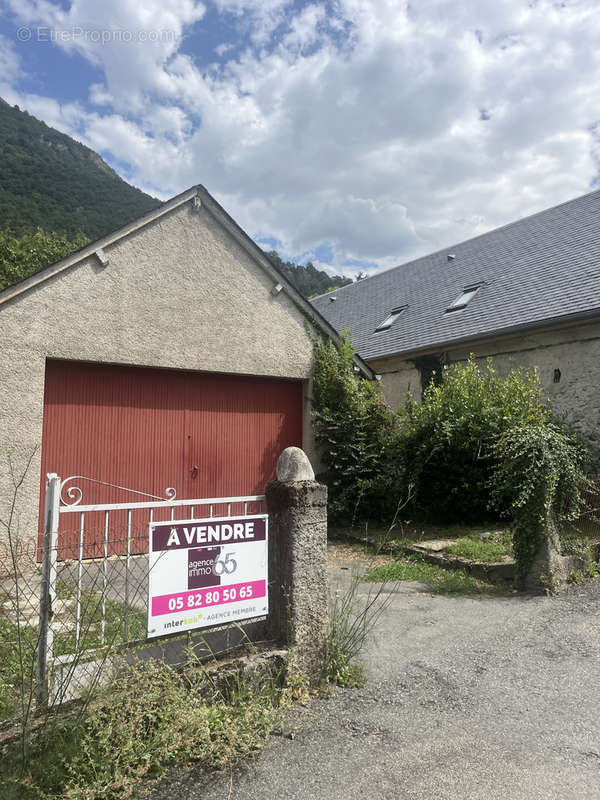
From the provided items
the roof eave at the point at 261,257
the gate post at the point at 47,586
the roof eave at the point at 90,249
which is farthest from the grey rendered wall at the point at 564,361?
the gate post at the point at 47,586

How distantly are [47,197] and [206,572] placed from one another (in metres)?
24.9

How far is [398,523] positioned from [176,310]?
5.00 meters

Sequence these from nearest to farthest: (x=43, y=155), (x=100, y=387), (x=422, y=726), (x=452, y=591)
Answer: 1. (x=422, y=726)
2. (x=452, y=591)
3. (x=100, y=387)
4. (x=43, y=155)

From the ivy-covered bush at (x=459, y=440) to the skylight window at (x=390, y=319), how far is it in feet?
21.2

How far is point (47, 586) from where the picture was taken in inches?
110

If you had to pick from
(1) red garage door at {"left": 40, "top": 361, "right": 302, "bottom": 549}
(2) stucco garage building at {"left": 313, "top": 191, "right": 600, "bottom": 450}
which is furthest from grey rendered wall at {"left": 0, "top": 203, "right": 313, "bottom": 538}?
(2) stucco garage building at {"left": 313, "top": 191, "right": 600, "bottom": 450}

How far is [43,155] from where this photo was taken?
95.0 ft

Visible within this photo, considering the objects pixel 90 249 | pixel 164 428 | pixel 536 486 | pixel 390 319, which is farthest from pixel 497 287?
pixel 90 249

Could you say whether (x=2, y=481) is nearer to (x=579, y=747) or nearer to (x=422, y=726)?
(x=422, y=726)

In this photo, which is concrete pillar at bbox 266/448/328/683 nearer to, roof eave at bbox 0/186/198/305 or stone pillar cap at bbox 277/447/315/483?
stone pillar cap at bbox 277/447/315/483

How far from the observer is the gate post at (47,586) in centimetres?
274

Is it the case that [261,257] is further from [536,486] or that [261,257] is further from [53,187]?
[53,187]

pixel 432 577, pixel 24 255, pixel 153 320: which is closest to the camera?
pixel 432 577

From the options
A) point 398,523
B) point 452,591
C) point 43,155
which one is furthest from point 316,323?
point 43,155
